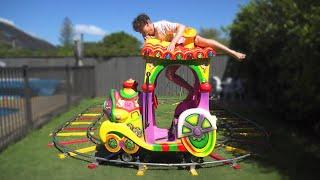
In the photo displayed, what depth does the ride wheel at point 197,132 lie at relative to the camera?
6527 mm

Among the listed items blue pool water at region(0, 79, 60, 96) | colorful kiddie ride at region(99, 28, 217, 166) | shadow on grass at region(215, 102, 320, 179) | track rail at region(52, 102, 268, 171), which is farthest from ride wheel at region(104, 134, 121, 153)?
blue pool water at region(0, 79, 60, 96)

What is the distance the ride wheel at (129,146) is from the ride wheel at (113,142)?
0.29 ft

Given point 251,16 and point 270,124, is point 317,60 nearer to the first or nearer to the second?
point 270,124

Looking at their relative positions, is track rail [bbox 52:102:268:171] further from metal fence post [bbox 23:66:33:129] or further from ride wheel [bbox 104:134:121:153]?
metal fence post [bbox 23:66:33:129]

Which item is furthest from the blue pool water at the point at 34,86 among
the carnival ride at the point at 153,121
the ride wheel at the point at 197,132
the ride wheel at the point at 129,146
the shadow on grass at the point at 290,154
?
the shadow on grass at the point at 290,154

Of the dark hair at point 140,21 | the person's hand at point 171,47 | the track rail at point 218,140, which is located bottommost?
the track rail at point 218,140

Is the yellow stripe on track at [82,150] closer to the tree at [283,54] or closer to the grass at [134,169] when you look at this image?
the grass at [134,169]

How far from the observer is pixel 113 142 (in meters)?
6.62

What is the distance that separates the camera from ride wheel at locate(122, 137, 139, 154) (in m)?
6.59

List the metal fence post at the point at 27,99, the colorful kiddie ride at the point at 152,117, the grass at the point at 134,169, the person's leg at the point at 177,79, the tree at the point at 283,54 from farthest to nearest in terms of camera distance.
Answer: the metal fence post at the point at 27,99, the tree at the point at 283,54, the person's leg at the point at 177,79, the colorful kiddie ride at the point at 152,117, the grass at the point at 134,169

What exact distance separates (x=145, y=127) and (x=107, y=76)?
10.0 meters

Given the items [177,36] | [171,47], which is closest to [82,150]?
[171,47]

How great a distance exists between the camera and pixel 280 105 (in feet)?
40.7

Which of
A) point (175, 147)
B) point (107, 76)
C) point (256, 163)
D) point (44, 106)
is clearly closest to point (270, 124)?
point (256, 163)
